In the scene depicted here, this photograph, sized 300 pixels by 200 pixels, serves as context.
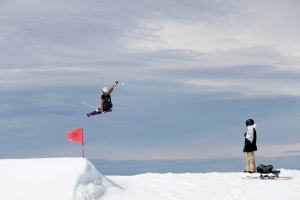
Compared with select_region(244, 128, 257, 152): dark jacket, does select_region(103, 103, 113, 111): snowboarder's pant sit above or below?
above

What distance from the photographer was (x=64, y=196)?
10773mm

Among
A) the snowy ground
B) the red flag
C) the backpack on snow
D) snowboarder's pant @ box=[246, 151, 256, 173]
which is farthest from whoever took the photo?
snowboarder's pant @ box=[246, 151, 256, 173]

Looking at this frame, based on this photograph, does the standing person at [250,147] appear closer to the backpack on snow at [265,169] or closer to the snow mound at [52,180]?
the backpack on snow at [265,169]

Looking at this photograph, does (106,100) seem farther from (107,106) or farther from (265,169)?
(265,169)

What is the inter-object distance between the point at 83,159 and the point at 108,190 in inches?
72.6

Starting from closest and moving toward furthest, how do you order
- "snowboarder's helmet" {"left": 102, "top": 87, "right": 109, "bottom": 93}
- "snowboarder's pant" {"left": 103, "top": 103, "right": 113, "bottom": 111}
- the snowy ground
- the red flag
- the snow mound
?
the snow mound, the snowy ground, the red flag, "snowboarder's helmet" {"left": 102, "top": 87, "right": 109, "bottom": 93}, "snowboarder's pant" {"left": 103, "top": 103, "right": 113, "bottom": 111}

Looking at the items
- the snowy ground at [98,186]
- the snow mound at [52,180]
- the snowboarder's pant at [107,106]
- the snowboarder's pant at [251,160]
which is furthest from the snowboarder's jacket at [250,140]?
the snowboarder's pant at [107,106]

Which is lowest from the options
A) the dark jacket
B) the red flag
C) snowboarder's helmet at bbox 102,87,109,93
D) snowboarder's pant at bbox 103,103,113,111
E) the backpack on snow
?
the backpack on snow

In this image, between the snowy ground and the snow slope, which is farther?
the snow slope

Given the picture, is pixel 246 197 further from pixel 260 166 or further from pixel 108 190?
pixel 108 190

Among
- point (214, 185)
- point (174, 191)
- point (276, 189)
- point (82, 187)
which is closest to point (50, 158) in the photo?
point (82, 187)

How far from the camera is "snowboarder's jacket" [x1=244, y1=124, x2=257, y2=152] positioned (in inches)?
647

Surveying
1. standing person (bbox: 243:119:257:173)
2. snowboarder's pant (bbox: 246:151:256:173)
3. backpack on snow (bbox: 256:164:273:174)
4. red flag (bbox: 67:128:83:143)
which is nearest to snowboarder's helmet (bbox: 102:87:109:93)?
red flag (bbox: 67:128:83:143)

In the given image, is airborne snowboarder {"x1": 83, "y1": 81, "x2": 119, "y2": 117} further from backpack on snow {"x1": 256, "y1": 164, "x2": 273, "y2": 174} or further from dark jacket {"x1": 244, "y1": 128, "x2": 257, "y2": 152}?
backpack on snow {"x1": 256, "y1": 164, "x2": 273, "y2": 174}
